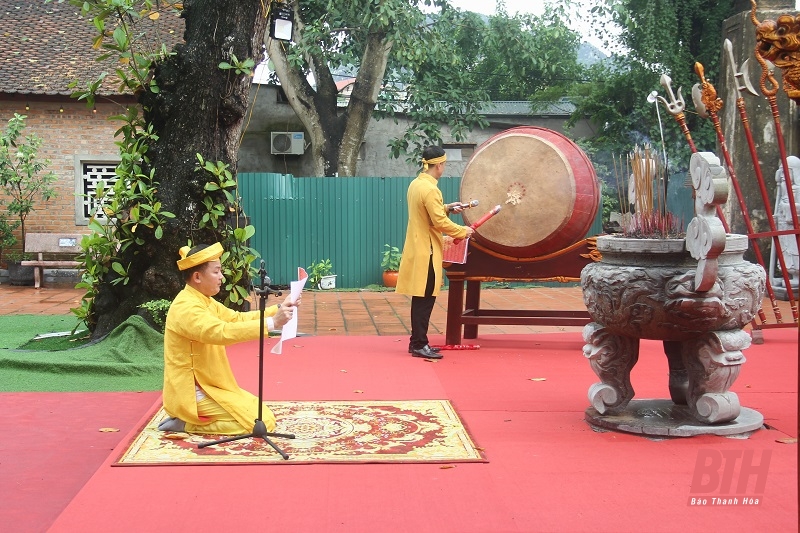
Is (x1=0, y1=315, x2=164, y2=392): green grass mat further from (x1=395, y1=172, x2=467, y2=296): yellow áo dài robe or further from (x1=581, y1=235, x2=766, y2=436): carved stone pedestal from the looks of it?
(x1=581, y1=235, x2=766, y2=436): carved stone pedestal

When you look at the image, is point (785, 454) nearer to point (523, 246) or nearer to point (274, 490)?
point (274, 490)

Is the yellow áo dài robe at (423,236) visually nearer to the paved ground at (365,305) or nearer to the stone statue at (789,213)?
the paved ground at (365,305)

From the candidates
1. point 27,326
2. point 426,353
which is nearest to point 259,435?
point 426,353

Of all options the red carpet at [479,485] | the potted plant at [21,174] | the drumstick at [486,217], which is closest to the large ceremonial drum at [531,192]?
the drumstick at [486,217]

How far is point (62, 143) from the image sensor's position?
52.0 ft

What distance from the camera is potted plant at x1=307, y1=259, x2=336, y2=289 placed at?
14188 mm

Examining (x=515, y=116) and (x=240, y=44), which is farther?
(x=515, y=116)

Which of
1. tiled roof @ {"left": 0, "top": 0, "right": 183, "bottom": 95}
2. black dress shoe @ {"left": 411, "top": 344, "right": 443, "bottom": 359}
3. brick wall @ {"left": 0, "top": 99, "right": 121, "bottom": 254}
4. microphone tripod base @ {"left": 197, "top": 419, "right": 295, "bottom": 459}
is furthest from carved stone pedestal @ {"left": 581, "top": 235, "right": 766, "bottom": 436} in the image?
brick wall @ {"left": 0, "top": 99, "right": 121, "bottom": 254}

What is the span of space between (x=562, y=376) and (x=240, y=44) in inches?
160

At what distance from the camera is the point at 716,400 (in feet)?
15.8

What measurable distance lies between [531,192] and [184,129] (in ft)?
10.1

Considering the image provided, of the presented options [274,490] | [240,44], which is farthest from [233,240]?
[274,490]

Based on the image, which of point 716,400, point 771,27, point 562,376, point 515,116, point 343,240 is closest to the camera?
point 771,27

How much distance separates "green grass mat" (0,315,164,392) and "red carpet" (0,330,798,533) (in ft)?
1.74
